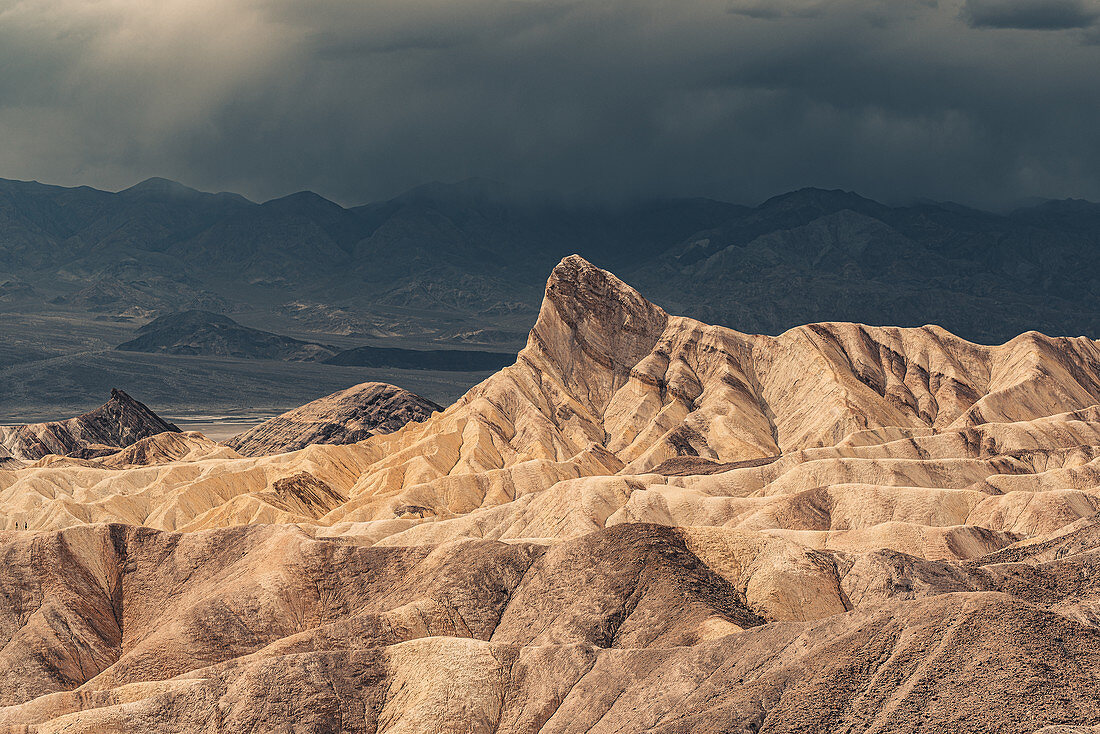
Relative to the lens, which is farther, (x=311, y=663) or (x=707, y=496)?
(x=707, y=496)

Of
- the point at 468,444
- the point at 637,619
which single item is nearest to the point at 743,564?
the point at 637,619

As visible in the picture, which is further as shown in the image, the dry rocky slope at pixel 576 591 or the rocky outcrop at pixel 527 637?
the dry rocky slope at pixel 576 591

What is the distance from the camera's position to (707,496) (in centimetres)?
12812

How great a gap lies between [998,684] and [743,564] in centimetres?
3477

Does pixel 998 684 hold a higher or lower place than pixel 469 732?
higher

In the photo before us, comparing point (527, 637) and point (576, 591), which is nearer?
point (527, 637)

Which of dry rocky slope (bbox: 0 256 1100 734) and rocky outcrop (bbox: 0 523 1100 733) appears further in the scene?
dry rocky slope (bbox: 0 256 1100 734)

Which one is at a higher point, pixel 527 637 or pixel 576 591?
pixel 576 591

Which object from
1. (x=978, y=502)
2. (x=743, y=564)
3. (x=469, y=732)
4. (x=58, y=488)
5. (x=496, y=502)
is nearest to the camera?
(x=469, y=732)

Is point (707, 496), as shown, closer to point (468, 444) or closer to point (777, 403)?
point (468, 444)

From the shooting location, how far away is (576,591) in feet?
302

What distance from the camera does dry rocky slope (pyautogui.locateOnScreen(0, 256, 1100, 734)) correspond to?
63750mm

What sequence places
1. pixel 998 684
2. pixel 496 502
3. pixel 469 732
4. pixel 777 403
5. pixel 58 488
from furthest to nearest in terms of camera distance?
1. pixel 777 403
2. pixel 58 488
3. pixel 496 502
4. pixel 469 732
5. pixel 998 684

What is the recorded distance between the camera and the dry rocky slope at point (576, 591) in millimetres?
63750
